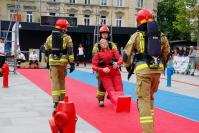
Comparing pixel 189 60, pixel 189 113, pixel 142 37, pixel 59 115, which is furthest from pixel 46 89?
pixel 189 60

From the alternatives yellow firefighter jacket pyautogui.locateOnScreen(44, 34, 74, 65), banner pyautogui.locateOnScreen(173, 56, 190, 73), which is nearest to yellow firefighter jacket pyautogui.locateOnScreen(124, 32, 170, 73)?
yellow firefighter jacket pyautogui.locateOnScreen(44, 34, 74, 65)

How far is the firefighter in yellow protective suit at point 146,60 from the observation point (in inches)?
274

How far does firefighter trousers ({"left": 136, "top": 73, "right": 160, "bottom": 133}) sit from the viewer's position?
270 inches

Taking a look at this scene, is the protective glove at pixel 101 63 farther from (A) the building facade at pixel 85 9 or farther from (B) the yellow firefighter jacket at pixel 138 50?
(A) the building facade at pixel 85 9

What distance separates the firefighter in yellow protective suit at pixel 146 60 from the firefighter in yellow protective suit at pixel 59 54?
9.61 ft

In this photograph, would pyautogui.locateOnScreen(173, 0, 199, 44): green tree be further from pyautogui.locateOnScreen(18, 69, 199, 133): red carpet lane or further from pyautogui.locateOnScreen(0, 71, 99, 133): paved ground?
pyautogui.locateOnScreen(18, 69, 199, 133): red carpet lane

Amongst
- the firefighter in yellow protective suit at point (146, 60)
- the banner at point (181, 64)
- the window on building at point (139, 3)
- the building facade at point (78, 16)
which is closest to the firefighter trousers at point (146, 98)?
A: the firefighter in yellow protective suit at point (146, 60)

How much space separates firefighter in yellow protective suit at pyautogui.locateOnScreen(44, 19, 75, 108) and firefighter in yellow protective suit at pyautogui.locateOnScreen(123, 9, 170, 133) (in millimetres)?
2928

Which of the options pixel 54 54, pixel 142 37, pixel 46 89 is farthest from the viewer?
pixel 46 89

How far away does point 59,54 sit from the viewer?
10.0m

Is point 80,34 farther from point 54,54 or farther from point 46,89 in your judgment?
point 54,54

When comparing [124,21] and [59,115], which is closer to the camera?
[59,115]

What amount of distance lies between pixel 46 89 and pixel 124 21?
130ft

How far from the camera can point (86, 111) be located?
999 centimetres
